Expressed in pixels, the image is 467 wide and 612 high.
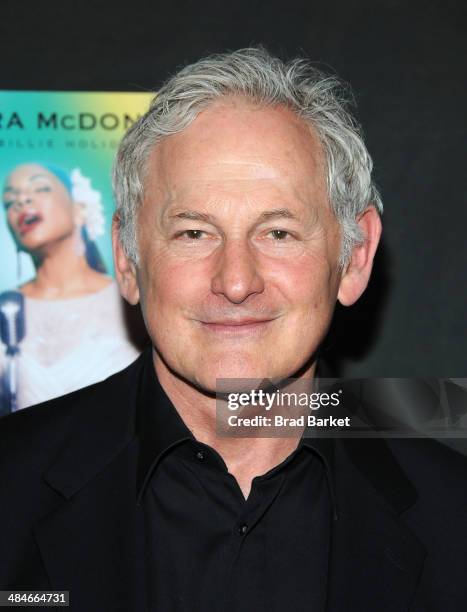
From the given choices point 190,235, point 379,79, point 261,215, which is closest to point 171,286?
point 190,235

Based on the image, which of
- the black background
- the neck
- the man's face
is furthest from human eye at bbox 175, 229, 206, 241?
the black background

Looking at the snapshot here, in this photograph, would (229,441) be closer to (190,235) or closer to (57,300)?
(190,235)

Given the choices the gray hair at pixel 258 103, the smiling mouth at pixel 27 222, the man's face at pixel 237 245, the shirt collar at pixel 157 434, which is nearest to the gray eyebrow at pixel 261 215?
the man's face at pixel 237 245

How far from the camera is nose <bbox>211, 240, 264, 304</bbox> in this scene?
1.42 metres

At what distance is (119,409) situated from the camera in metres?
1.67

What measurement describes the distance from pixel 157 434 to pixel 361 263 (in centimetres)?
58

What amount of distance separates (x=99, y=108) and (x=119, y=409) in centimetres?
84

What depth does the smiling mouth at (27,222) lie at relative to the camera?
6.73 feet

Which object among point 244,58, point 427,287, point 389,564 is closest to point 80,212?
point 244,58

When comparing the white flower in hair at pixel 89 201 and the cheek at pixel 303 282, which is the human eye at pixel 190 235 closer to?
the cheek at pixel 303 282

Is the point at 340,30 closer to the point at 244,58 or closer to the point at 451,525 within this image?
the point at 244,58

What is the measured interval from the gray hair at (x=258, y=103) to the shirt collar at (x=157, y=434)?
0.93ft

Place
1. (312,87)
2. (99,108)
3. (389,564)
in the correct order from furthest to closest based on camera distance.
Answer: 1. (99,108)
2. (312,87)
3. (389,564)

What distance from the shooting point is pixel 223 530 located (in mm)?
1453
